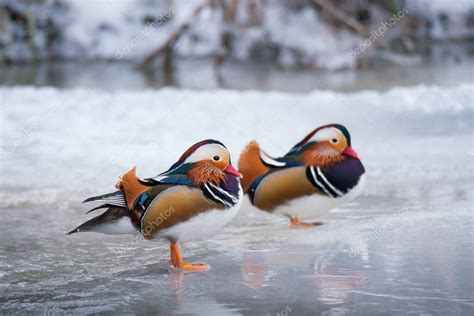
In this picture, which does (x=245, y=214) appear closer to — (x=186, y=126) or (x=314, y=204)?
(x=314, y=204)

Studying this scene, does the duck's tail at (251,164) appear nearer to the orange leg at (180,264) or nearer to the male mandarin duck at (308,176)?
the male mandarin duck at (308,176)

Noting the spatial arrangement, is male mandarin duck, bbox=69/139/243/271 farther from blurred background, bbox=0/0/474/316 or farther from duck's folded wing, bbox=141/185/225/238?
blurred background, bbox=0/0/474/316

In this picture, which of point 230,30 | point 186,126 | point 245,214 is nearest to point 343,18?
point 230,30

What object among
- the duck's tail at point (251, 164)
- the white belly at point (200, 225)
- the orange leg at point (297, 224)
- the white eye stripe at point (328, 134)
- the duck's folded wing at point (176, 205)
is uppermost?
the white eye stripe at point (328, 134)

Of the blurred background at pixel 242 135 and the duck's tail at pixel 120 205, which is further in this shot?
the duck's tail at pixel 120 205

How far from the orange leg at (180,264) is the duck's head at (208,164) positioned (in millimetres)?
273

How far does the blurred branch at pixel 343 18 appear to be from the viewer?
9.45m

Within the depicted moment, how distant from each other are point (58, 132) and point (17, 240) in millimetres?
2641

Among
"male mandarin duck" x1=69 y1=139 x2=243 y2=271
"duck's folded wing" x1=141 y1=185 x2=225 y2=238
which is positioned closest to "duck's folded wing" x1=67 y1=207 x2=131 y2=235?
"male mandarin duck" x1=69 y1=139 x2=243 y2=271

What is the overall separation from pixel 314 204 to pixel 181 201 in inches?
35.9

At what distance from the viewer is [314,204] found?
4.39 metres

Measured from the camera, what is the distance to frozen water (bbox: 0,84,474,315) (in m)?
3.33

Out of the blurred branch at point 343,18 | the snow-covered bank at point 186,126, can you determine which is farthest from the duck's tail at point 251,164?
the blurred branch at point 343,18

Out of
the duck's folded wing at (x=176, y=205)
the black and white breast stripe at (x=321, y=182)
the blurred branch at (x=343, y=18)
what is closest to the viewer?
the duck's folded wing at (x=176, y=205)
